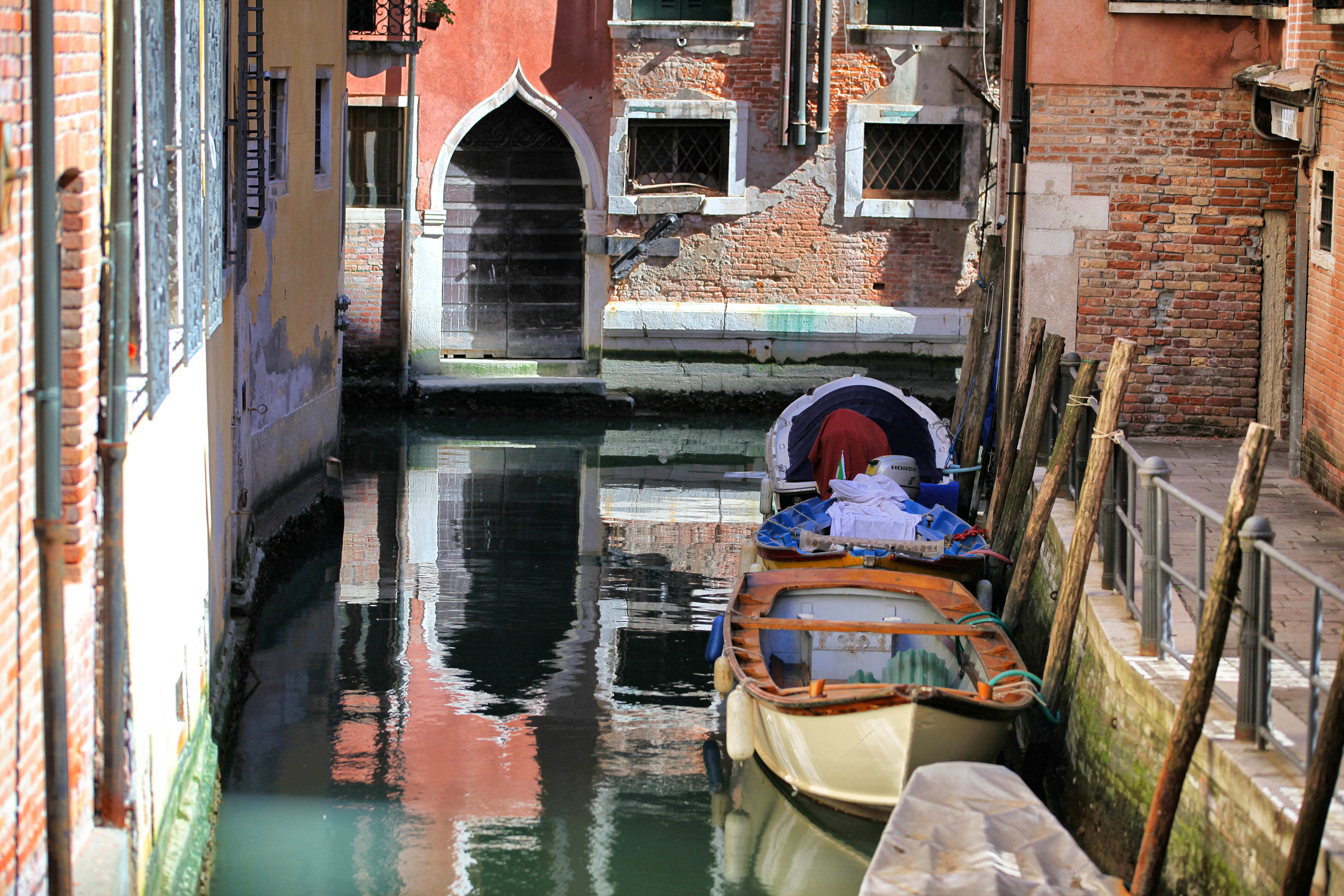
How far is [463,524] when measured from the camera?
11.8 m

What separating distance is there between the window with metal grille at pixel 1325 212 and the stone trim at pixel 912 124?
756 cm

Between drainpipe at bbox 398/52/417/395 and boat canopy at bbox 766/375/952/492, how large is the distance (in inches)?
246

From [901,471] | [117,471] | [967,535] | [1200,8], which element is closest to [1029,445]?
[967,535]

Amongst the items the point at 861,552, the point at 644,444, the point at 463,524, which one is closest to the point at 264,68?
the point at 463,524

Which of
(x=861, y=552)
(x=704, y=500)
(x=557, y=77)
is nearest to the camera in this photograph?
(x=861, y=552)

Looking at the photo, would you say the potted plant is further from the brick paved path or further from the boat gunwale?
the boat gunwale

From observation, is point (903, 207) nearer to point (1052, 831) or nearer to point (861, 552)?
point (861, 552)

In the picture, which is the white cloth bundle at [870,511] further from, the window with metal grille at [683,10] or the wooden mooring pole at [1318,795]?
the window with metal grille at [683,10]

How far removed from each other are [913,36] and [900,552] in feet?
29.9

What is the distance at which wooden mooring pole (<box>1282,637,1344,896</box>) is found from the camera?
375cm

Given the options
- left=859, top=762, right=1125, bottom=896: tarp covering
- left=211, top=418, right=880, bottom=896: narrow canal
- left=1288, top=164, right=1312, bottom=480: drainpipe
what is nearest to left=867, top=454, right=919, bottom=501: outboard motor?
left=211, top=418, right=880, bottom=896: narrow canal

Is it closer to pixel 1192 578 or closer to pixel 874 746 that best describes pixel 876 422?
pixel 1192 578

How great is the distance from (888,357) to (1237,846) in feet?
40.7

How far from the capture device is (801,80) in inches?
629
